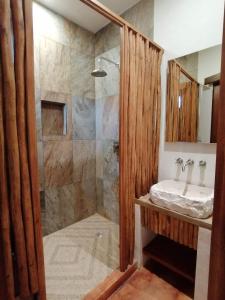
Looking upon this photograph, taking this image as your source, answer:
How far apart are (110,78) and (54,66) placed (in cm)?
74

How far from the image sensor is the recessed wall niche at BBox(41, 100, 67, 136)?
7.18 feet

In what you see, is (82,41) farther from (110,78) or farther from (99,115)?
(99,115)

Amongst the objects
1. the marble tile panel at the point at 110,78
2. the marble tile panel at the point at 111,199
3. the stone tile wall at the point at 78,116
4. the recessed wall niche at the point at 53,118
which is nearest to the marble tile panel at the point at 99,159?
the stone tile wall at the point at 78,116

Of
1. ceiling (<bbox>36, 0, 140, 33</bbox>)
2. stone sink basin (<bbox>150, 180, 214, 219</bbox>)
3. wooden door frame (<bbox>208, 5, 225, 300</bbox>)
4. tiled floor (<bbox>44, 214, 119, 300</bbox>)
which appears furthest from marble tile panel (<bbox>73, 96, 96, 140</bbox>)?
wooden door frame (<bbox>208, 5, 225, 300</bbox>)

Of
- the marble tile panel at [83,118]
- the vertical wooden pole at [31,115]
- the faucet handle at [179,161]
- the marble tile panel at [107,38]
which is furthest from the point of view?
the marble tile panel at [83,118]

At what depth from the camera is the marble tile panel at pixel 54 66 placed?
6.75 feet

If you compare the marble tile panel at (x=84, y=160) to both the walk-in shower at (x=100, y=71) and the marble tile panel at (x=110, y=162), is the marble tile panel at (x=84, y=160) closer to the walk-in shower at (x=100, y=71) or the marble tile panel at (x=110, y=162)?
the marble tile panel at (x=110, y=162)

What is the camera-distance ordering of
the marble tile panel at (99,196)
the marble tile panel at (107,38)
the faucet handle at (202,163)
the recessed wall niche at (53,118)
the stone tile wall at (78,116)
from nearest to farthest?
1. the faucet handle at (202,163)
2. the stone tile wall at (78,116)
3. the recessed wall niche at (53,118)
4. the marble tile panel at (107,38)
5. the marble tile panel at (99,196)

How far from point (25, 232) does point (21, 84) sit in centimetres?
73

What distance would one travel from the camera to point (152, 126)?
1.76 m

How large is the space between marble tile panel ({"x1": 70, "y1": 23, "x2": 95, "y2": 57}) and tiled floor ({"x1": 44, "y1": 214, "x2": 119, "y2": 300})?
2.43 meters

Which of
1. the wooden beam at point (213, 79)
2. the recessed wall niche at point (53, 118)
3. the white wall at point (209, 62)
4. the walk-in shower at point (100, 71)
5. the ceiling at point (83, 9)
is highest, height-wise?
the ceiling at point (83, 9)

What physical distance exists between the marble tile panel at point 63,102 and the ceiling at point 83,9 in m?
0.94

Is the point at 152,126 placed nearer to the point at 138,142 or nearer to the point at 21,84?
the point at 138,142
